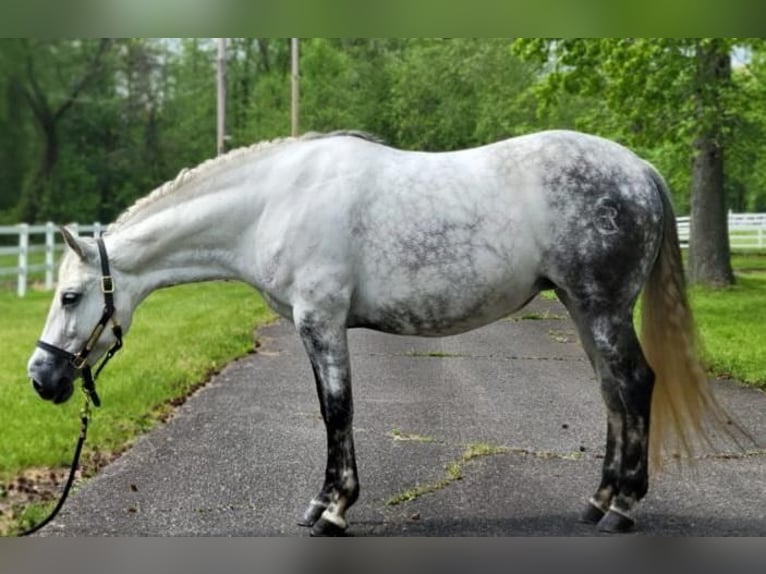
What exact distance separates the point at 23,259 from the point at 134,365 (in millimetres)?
723

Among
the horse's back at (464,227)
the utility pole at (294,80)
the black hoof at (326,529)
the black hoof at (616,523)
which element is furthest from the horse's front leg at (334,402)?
the utility pole at (294,80)

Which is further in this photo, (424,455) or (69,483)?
(424,455)

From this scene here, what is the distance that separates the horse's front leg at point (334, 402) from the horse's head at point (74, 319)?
0.66m

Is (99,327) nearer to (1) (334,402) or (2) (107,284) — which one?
(2) (107,284)

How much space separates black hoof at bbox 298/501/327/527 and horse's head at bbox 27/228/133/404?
88cm

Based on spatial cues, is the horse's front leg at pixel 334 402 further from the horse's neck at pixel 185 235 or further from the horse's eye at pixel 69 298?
the horse's eye at pixel 69 298

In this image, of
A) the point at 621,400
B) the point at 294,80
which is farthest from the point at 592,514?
the point at 294,80

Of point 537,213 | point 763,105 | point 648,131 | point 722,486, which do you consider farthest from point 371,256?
point 763,105

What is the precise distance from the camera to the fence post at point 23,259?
153 inches

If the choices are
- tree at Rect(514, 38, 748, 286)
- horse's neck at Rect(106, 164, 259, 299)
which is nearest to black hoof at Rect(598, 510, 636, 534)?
tree at Rect(514, 38, 748, 286)

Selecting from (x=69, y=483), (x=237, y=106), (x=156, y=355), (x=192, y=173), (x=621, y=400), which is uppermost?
(x=237, y=106)

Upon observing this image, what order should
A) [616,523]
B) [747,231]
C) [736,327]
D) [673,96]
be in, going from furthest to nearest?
[673,96]
[747,231]
[736,327]
[616,523]

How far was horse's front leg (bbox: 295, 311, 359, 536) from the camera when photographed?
9.68 ft

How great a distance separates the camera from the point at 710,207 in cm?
392
